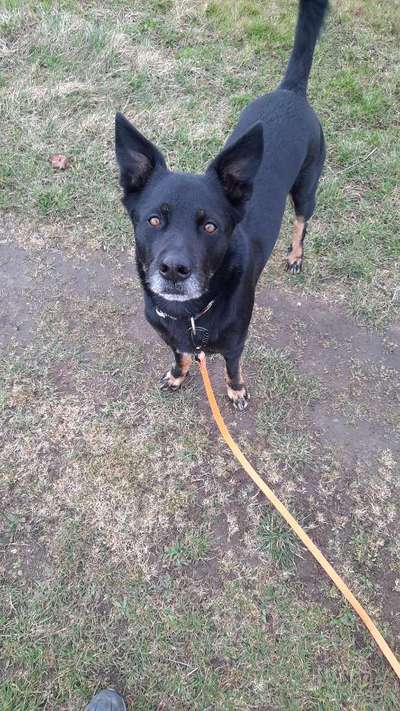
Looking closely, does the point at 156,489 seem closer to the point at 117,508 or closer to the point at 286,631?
→ the point at 117,508

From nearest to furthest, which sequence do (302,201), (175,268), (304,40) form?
(175,268) < (304,40) < (302,201)

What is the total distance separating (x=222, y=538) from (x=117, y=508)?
70 cm

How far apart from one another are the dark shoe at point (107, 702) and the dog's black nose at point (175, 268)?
7.06 ft

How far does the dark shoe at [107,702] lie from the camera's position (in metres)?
2.52

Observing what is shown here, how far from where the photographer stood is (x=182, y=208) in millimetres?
2359

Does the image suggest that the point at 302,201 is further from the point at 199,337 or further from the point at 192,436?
the point at 192,436

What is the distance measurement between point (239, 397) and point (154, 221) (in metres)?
1.59

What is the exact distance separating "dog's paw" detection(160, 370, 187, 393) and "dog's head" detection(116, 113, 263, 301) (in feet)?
3.82

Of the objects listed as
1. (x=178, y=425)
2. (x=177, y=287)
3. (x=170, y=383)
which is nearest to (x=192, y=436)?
(x=178, y=425)

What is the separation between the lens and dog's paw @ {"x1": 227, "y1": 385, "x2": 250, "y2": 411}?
11.7 ft

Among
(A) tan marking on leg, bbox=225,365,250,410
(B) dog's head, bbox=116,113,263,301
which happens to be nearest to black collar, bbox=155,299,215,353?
(B) dog's head, bbox=116,113,263,301

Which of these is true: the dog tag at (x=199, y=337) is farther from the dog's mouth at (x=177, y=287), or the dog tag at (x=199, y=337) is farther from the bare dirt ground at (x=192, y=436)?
the bare dirt ground at (x=192, y=436)

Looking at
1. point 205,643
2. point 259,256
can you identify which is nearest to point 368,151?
point 259,256

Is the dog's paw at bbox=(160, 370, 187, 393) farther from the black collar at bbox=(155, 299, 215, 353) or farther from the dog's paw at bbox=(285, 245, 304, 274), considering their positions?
the dog's paw at bbox=(285, 245, 304, 274)
